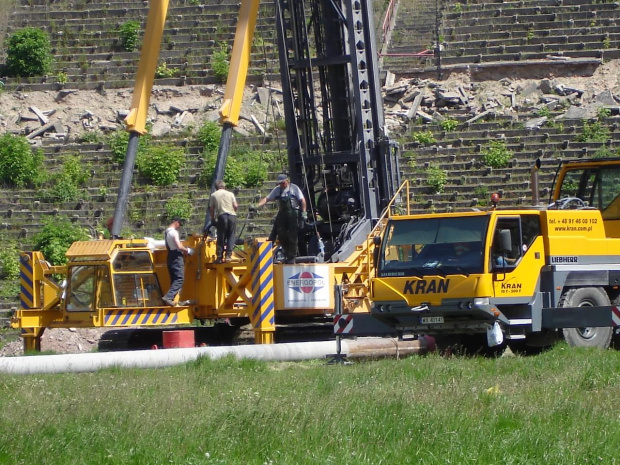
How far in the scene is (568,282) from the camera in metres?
16.7

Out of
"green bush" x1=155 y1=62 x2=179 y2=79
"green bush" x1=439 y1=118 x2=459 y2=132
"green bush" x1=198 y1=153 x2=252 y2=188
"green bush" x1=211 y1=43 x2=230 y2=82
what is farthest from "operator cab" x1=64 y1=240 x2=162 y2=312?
"green bush" x1=155 y1=62 x2=179 y2=79

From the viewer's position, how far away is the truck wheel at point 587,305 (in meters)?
16.6

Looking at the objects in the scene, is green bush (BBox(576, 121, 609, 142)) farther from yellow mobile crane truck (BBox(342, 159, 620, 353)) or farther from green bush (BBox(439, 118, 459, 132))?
yellow mobile crane truck (BBox(342, 159, 620, 353))

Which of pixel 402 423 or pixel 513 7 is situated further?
pixel 513 7

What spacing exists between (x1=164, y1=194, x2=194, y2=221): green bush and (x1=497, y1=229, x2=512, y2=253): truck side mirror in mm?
19302

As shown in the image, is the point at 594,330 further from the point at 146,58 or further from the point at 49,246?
the point at 49,246

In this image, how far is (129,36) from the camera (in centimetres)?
4491

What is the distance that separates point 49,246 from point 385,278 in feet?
59.2

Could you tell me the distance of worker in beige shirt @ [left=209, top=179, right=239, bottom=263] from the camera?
767 inches

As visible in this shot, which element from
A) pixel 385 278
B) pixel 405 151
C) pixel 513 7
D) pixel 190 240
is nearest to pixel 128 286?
pixel 190 240

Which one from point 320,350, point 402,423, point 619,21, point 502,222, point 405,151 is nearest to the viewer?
point 402,423

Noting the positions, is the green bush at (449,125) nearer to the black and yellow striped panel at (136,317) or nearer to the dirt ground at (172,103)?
the dirt ground at (172,103)

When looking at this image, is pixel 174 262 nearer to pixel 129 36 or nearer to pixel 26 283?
pixel 26 283

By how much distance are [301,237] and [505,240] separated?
6.51 meters
